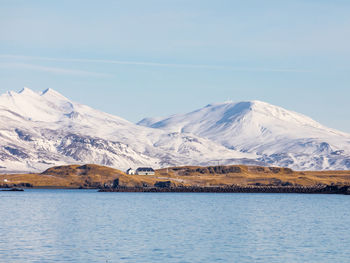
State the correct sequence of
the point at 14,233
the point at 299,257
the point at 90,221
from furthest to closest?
the point at 90,221
the point at 14,233
the point at 299,257

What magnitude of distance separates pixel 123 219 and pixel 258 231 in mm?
27674

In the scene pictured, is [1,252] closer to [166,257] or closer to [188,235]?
[166,257]

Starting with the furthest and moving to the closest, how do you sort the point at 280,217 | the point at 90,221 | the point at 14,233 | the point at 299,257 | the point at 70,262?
the point at 280,217
the point at 90,221
the point at 14,233
the point at 299,257
the point at 70,262

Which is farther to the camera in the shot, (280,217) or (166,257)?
(280,217)

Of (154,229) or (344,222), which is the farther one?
(344,222)

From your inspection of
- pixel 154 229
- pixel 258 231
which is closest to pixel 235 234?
pixel 258 231

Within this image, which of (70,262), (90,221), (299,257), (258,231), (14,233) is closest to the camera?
(70,262)

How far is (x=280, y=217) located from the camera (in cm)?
11575

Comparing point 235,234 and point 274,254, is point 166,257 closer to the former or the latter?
point 274,254

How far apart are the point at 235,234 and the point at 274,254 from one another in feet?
61.4

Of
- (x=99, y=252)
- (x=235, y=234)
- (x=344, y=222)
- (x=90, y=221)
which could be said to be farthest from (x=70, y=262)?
(x=344, y=222)

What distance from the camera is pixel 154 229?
9119 centimetres

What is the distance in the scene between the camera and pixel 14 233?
83562 mm

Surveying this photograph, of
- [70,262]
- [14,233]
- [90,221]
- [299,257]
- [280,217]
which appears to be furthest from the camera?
[280,217]
